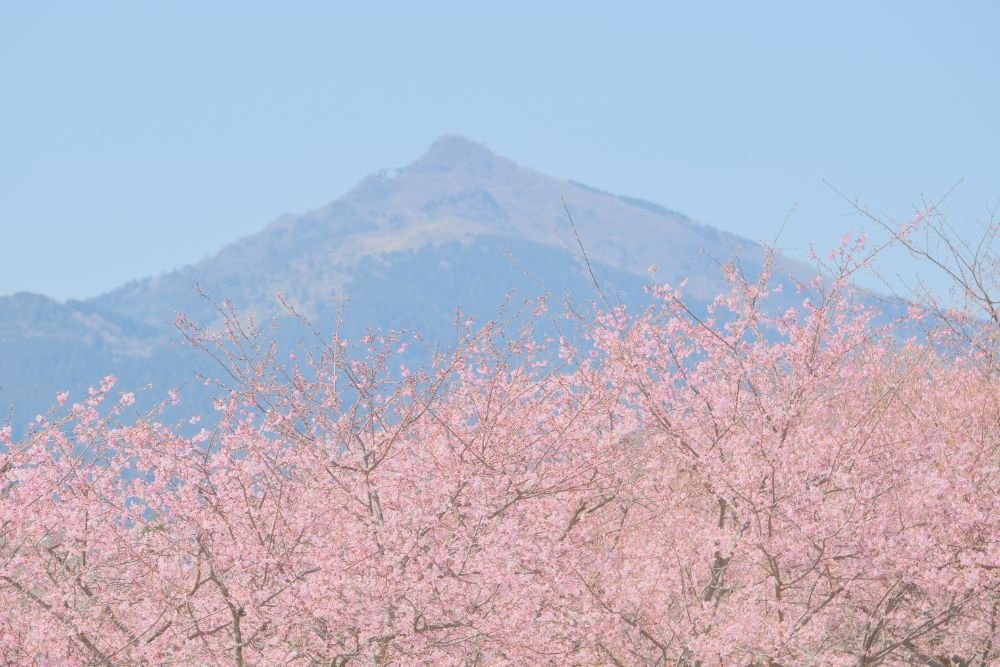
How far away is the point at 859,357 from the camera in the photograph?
55.3 ft

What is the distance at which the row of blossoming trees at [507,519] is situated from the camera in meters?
10.1

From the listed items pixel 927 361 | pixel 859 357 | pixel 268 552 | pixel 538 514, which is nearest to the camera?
pixel 268 552

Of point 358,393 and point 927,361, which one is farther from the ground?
point 927,361

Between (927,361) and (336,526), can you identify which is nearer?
(336,526)

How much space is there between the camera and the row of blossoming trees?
33.0 ft

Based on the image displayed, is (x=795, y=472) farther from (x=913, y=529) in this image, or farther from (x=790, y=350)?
(x=790, y=350)

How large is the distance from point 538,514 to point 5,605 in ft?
14.4

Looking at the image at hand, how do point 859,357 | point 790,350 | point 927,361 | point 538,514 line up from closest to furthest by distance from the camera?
point 538,514, point 790,350, point 927,361, point 859,357

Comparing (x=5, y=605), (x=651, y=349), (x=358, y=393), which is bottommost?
(x=5, y=605)

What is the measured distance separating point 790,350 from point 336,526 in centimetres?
487

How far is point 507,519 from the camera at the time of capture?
35.0 ft

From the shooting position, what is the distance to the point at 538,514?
11.5 metres

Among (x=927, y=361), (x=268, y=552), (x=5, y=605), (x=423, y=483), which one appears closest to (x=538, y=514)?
(x=423, y=483)

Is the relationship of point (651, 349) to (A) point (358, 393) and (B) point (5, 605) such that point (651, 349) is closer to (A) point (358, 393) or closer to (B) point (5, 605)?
(A) point (358, 393)
